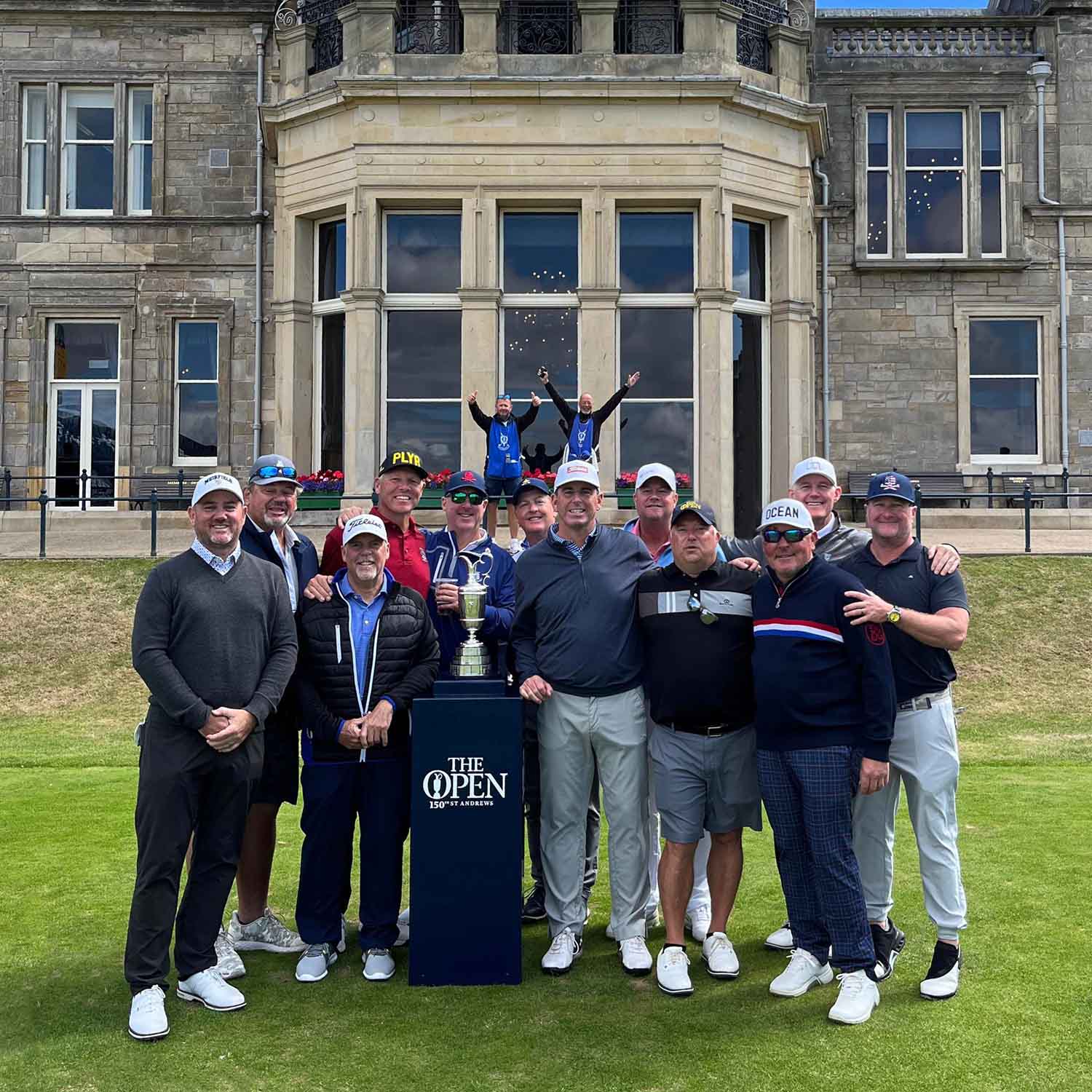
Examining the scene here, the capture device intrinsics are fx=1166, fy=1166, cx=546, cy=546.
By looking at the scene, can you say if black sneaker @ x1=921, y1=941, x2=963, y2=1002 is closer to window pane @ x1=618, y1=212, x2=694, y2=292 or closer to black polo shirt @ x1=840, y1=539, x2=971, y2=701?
black polo shirt @ x1=840, y1=539, x2=971, y2=701

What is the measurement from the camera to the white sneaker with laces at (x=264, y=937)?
548 centimetres

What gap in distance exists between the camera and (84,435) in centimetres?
2162

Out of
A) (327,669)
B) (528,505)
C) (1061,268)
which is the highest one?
(1061,268)

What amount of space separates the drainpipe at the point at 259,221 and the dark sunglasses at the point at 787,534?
17440mm

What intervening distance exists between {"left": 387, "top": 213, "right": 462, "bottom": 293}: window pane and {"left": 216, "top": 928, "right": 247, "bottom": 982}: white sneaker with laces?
1394cm

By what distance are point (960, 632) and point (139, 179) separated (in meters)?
20.7

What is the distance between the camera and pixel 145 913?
15.3ft

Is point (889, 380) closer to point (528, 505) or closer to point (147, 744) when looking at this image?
point (528, 505)

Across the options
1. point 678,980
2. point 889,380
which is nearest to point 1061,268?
point 889,380

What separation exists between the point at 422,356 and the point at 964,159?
11.4 meters

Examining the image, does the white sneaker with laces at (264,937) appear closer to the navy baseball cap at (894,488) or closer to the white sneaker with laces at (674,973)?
the white sneaker with laces at (674,973)

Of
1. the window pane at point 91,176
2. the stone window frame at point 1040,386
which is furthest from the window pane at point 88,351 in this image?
the stone window frame at point 1040,386

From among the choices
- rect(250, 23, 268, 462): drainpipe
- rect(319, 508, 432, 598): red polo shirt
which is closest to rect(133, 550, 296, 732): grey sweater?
rect(319, 508, 432, 598): red polo shirt

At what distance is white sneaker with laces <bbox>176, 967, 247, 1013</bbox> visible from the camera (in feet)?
15.5
